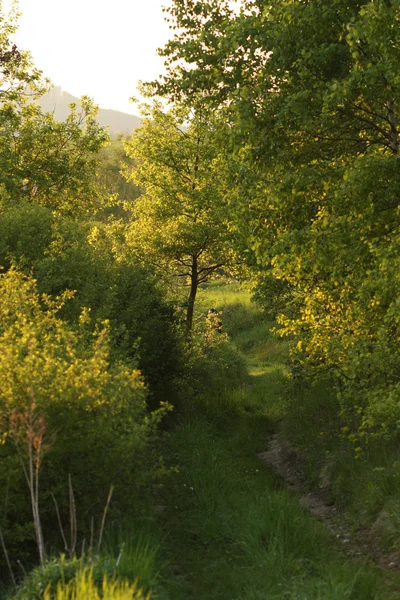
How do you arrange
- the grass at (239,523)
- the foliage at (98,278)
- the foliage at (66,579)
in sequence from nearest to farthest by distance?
the foliage at (66,579) → the grass at (239,523) → the foliage at (98,278)

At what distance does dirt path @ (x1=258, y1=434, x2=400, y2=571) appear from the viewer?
971 cm

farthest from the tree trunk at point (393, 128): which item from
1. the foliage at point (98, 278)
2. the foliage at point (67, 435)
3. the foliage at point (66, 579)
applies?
the foliage at point (66, 579)

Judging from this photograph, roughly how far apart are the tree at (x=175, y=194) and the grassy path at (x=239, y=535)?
20.6 ft

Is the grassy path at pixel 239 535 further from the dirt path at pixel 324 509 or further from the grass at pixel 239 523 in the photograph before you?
the dirt path at pixel 324 509

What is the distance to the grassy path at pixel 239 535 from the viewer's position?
796 centimetres

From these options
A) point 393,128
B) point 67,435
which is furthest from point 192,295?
point 67,435

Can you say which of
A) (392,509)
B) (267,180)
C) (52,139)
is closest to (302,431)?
(392,509)

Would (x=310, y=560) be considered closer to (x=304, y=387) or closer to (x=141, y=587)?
(x=141, y=587)

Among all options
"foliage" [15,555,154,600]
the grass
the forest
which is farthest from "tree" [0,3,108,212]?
"foliage" [15,555,154,600]

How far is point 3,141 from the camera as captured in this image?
2395 centimetres

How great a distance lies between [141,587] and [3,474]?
216 cm

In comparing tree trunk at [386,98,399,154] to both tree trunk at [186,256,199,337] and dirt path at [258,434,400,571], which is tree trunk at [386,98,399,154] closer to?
dirt path at [258,434,400,571]

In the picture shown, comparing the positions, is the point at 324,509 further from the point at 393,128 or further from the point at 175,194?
the point at 175,194

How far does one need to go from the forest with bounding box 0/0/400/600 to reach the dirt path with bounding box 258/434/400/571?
0.18ft
